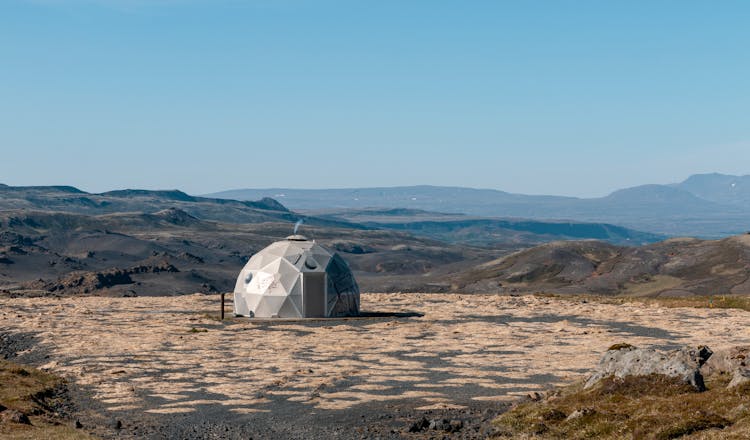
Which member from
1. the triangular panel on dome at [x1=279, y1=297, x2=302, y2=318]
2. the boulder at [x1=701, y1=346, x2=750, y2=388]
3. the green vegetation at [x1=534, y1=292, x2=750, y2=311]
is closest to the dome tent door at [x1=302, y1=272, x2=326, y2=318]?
the triangular panel on dome at [x1=279, y1=297, x2=302, y2=318]

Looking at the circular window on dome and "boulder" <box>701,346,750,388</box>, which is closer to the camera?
"boulder" <box>701,346,750,388</box>

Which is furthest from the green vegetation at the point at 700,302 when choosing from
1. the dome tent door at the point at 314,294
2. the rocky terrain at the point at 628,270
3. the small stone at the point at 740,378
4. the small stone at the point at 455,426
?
the small stone at the point at 455,426

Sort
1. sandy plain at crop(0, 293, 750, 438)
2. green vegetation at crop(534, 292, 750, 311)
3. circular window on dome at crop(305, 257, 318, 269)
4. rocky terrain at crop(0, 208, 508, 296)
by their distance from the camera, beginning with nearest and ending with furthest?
sandy plain at crop(0, 293, 750, 438)
circular window on dome at crop(305, 257, 318, 269)
green vegetation at crop(534, 292, 750, 311)
rocky terrain at crop(0, 208, 508, 296)

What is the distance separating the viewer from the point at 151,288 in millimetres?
101750

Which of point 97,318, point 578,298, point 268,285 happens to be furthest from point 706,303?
point 97,318

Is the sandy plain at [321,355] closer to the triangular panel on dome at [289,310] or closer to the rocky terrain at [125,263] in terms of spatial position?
the triangular panel on dome at [289,310]

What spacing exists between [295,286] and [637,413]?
31592 mm

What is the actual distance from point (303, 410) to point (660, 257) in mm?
109483

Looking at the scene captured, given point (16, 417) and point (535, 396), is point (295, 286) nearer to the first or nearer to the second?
point (535, 396)

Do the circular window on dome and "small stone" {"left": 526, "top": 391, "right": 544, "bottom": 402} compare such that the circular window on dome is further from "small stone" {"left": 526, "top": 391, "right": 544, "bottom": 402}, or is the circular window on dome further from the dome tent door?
"small stone" {"left": 526, "top": 391, "right": 544, "bottom": 402}

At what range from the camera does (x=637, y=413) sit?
19.3 metres

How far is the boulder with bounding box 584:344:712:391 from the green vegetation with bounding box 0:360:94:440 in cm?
1400

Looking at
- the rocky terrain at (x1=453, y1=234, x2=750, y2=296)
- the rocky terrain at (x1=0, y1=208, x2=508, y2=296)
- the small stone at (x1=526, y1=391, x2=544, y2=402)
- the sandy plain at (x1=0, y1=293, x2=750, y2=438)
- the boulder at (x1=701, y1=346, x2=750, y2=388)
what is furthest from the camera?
the rocky terrain at (x1=0, y1=208, x2=508, y2=296)

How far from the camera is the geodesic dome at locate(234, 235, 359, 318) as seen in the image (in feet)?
160
